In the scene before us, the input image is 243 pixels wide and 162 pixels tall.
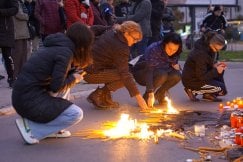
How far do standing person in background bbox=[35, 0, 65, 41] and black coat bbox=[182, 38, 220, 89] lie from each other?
2.48 m

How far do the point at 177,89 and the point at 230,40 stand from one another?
23727mm

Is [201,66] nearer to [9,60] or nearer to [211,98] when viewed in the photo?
[211,98]

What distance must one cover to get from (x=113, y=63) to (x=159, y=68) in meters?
0.79

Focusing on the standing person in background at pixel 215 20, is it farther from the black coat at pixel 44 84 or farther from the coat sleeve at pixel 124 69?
the black coat at pixel 44 84

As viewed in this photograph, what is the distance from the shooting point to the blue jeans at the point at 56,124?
608 cm

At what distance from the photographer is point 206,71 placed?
9.02m

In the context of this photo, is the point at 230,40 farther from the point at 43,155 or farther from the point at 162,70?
the point at 43,155

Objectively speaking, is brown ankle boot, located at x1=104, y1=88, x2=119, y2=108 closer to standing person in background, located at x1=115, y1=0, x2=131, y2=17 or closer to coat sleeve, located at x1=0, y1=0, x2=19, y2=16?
coat sleeve, located at x1=0, y1=0, x2=19, y2=16

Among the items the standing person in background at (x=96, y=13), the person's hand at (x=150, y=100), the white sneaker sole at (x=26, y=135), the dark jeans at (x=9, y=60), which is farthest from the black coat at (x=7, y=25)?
the white sneaker sole at (x=26, y=135)

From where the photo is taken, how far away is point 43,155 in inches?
223

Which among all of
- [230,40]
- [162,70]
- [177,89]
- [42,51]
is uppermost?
[42,51]

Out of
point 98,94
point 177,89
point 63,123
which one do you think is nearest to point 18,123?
point 63,123

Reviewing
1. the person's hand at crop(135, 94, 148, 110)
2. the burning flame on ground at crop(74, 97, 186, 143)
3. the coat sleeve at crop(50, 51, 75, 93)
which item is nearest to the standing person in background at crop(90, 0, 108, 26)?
the person's hand at crop(135, 94, 148, 110)

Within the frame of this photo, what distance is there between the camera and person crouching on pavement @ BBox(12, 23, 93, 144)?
602 centimetres
